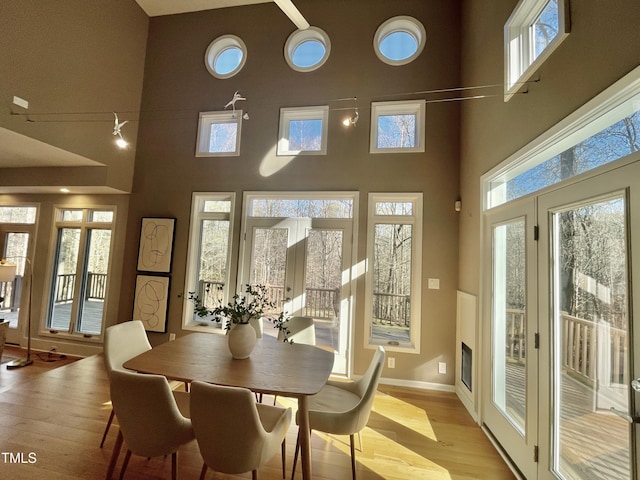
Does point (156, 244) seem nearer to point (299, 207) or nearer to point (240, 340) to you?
point (299, 207)

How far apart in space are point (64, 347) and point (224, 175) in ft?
12.7

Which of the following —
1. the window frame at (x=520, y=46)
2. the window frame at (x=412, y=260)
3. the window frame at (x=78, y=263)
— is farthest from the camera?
the window frame at (x=78, y=263)

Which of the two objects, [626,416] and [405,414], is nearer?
[626,416]

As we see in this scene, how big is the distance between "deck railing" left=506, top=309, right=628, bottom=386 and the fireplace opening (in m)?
1.58

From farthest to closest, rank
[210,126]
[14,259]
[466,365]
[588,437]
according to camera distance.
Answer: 1. [14,259]
2. [210,126]
3. [466,365]
4. [588,437]

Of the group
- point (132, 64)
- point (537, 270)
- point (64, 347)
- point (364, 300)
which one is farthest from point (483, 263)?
point (64, 347)

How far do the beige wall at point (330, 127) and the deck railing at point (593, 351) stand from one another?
2007mm

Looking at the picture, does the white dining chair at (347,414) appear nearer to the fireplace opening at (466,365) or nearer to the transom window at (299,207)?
the fireplace opening at (466,365)

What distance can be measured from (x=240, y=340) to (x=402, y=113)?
3662mm

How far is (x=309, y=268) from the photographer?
4.14 meters

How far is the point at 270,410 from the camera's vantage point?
1962 millimetres

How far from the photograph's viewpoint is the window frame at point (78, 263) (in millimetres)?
4770

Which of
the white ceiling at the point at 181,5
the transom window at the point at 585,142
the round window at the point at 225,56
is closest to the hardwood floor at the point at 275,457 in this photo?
the transom window at the point at 585,142

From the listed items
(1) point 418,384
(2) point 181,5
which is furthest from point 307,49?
(1) point 418,384
